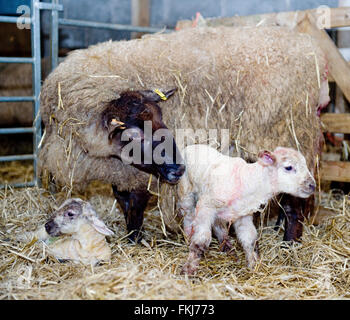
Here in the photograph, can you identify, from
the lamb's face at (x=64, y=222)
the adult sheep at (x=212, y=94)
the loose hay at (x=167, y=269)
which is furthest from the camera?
the adult sheep at (x=212, y=94)

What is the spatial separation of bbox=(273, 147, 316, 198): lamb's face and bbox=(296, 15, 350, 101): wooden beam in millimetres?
1882

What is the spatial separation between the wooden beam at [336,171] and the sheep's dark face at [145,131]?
2.04 meters

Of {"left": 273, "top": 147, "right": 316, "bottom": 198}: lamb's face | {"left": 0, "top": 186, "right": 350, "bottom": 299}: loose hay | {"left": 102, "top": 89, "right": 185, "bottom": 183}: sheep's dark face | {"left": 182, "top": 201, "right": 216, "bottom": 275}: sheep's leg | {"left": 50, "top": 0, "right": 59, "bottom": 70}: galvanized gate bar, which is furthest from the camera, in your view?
{"left": 50, "top": 0, "right": 59, "bottom": 70}: galvanized gate bar

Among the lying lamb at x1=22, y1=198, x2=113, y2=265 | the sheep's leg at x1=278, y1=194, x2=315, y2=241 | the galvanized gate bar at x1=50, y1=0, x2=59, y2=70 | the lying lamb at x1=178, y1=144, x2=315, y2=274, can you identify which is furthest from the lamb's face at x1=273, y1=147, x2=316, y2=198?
the galvanized gate bar at x1=50, y1=0, x2=59, y2=70

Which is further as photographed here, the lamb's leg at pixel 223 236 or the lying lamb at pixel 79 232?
the lamb's leg at pixel 223 236

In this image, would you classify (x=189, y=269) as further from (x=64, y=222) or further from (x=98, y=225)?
(x=64, y=222)

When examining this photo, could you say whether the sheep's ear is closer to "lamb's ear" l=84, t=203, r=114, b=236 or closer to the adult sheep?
"lamb's ear" l=84, t=203, r=114, b=236

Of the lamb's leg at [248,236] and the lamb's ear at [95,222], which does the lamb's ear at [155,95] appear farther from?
the lamb's leg at [248,236]

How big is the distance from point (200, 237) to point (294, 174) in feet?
2.53

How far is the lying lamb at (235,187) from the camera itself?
291 centimetres

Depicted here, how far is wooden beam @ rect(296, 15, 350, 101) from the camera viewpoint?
14.1ft

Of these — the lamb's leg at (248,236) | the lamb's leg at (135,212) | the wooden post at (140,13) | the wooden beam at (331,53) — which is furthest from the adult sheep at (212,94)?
the wooden post at (140,13)

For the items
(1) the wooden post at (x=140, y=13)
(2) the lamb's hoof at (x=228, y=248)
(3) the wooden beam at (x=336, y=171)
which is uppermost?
(1) the wooden post at (x=140, y=13)
